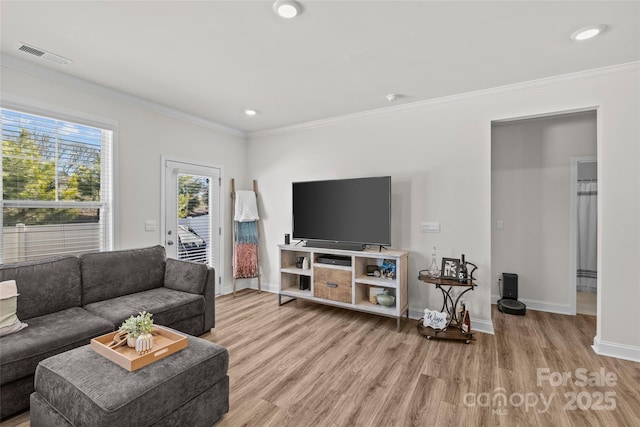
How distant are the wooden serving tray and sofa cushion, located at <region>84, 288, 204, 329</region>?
0.66 metres

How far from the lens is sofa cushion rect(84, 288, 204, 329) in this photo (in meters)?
2.43

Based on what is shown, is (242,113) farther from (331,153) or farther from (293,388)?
(293,388)

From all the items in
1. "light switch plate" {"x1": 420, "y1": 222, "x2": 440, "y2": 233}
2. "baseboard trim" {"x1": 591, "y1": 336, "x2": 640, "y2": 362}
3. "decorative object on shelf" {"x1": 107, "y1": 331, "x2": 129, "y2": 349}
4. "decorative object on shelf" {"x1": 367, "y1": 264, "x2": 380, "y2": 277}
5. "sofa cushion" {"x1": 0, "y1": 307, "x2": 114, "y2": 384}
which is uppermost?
"light switch plate" {"x1": 420, "y1": 222, "x2": 440, "y2": 233}

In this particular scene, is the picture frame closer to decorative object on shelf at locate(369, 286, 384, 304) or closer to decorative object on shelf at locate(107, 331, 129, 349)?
decorative object on shelf at locate(369, 286, 384, 304)

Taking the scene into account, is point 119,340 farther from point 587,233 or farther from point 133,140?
point 587,233

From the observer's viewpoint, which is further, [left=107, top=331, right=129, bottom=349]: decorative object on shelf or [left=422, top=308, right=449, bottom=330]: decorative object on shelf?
[left=422, top=308, right=449, bottom=330]: decorative object on shelf

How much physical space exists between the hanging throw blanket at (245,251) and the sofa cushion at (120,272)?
1271 mm

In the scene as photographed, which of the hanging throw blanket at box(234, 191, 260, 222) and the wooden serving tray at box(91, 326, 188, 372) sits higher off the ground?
the hanging throw blanket at box(234, 191, 260, 222)

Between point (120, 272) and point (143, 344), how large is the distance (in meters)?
1.55

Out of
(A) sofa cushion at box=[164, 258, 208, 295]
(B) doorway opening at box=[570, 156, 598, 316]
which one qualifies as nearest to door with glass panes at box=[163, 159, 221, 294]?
(A) sofa cushion at box=[164, 258, 208, 295]

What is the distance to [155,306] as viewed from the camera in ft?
8.53

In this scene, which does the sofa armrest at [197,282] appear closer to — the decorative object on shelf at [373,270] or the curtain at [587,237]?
the decorative object on shelf at [373,270]

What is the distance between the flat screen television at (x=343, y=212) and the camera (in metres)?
3.42

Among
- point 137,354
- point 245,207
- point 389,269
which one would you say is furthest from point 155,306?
point 389,269
